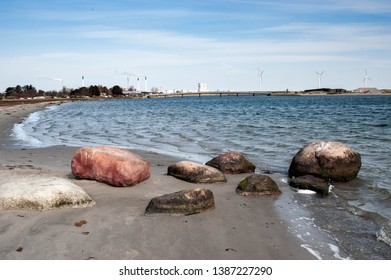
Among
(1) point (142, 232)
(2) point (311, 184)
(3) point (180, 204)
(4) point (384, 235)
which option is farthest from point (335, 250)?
(2) point (311, 184)

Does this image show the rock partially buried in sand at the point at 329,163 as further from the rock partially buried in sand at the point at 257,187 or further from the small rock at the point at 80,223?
the small rock at the point at 80,223

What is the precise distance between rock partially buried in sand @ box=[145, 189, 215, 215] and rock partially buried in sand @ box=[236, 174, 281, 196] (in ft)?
6.32

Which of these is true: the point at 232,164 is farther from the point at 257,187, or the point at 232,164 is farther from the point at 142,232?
the point at 142,232

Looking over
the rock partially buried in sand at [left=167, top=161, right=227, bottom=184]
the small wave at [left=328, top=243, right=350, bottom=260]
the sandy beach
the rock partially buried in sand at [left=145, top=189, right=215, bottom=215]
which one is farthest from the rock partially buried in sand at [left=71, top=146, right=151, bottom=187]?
the small wave at [left=328, top=243, right=350, bottom=260]

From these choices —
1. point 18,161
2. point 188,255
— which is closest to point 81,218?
point 188,255

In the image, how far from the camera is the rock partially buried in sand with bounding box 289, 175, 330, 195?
979cm

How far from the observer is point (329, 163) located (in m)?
11.1

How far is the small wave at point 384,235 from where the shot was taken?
22.0 ft

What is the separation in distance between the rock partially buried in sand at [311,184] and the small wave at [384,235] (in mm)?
2494

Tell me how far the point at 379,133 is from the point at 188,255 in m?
21.1

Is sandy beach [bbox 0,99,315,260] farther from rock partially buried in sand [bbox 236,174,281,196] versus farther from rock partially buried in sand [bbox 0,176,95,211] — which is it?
rock partially buried in sand [bbox 236,174,281,196]

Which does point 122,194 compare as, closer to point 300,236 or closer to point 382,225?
point 300,236

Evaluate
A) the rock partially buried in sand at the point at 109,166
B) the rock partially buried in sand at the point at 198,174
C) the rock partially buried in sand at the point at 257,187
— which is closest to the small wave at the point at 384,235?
the rock partially buried in sand at the point at 257,187
